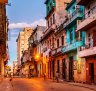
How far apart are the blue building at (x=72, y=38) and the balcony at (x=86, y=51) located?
1.25 m

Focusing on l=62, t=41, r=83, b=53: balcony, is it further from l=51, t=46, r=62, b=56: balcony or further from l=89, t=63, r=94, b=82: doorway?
l=89, t=63, r=94, b=82: doorway

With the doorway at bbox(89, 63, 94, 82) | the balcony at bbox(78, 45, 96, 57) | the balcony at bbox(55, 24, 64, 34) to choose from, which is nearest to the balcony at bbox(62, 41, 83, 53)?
the balcony at bbox(78, 45, 96, 57)

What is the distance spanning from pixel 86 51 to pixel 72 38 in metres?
7.68

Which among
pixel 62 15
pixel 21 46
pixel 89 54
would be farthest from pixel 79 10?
pixel 21 46

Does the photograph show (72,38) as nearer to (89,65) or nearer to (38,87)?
(89,65)

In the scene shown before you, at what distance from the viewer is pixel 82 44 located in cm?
3325

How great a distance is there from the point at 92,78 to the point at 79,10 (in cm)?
802

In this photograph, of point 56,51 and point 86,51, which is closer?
point 86,51

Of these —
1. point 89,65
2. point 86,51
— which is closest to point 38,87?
point 86,51

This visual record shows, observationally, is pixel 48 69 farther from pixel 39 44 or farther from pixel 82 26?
pixel 82 26

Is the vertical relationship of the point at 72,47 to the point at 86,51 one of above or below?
above

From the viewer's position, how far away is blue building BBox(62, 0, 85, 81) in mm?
34094

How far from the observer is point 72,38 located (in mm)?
37562

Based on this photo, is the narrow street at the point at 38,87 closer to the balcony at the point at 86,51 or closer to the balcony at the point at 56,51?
the balcony at the point at 86,51
